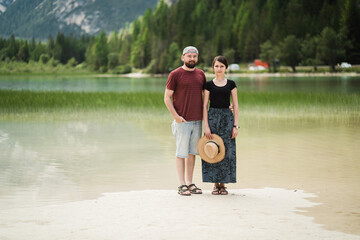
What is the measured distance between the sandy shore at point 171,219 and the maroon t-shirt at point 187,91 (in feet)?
4.28

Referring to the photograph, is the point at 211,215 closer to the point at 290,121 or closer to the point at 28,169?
the point at 28,169

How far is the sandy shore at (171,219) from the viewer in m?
6.13

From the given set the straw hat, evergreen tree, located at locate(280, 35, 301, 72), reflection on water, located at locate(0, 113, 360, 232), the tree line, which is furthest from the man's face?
evergreen tree, located at locate(280, 35, 301, 72)

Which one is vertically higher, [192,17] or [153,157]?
[192,17]

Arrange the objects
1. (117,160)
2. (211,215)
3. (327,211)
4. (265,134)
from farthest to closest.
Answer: (265,134), (117,160), (327,211), (211,215)

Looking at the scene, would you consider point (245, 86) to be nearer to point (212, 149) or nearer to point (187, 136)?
point (187, 136)

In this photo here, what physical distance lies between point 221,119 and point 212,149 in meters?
0.51

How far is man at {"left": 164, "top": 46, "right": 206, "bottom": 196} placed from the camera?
8000 mm

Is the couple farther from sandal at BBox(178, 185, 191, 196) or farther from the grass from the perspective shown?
the grass

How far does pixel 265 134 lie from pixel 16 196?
11696 millimetres

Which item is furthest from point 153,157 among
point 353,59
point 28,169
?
point 353,59

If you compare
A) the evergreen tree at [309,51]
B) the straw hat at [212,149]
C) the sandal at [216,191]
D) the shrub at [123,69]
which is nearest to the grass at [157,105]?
the sandal at [216,191]

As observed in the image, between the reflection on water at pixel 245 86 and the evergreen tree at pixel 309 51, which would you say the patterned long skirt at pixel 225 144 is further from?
the evergreen tree at pixel 309 51

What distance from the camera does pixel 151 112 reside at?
27.6 metres
